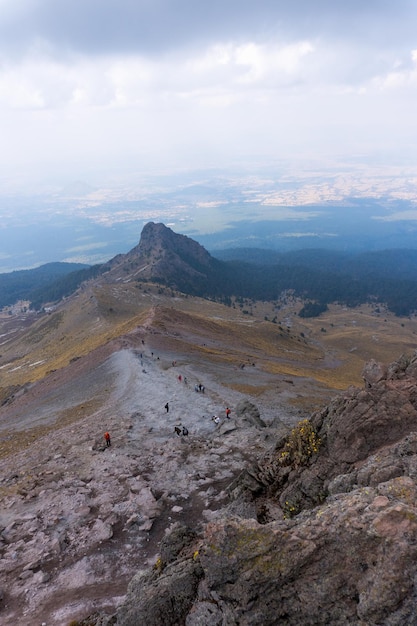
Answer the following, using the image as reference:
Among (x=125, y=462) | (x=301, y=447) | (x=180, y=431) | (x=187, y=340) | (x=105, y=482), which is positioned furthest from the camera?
(x=187, y=340)

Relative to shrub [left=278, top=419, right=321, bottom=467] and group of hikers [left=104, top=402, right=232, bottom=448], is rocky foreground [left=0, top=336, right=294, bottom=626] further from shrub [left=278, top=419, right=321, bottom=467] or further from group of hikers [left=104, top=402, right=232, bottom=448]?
shrub [left=278, top=419, right=321, bottom=467]

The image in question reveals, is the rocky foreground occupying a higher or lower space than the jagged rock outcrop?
lower

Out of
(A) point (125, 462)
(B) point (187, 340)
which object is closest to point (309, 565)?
(A) point (125, 462)

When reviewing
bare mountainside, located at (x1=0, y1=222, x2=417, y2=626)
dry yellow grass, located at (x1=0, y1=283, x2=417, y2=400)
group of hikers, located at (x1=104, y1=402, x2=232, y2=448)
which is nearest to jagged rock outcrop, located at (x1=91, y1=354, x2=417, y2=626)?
bare mountainside, located at (x1=0, y1=222, x2=417, y2=626)

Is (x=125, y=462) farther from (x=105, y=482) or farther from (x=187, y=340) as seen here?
(x=187, y=340)

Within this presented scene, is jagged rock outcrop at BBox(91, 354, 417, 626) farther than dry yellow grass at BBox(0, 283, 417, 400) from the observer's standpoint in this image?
No

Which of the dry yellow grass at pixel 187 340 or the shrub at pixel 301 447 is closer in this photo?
the shrub at pixel 301 447

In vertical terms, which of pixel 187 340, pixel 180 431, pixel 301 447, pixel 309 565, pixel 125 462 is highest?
pixel 309 565

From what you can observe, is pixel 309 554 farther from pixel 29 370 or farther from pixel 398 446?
pixel 29 370

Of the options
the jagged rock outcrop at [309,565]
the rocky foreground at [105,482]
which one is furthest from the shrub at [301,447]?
the rocky foreground at [105,482]

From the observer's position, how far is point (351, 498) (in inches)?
436

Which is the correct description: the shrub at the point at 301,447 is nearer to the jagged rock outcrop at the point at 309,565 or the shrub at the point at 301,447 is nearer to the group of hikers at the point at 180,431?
the jagged rock outcrop at the point at 309,565

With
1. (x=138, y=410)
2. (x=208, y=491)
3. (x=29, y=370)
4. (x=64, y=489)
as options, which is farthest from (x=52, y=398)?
(x=29, y=370)

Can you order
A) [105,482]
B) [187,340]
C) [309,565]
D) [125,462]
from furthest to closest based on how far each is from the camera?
[187,340]
[125,462]
[105,482]
[309,565]
